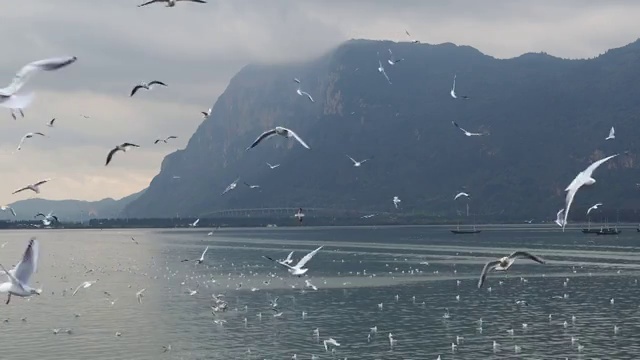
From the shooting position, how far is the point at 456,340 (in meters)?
60.7

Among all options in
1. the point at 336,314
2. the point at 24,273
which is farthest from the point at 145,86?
→ the point at 336,314

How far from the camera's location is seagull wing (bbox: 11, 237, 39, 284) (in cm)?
1866

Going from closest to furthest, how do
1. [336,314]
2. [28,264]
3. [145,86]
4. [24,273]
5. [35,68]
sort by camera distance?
1. [35,68]
2. [28,264]
3. [24,273]
4. [145,86]
5. [336,314]

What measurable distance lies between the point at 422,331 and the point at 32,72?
54.8m

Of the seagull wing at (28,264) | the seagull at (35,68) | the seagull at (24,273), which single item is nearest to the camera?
the seagull at (35,68)

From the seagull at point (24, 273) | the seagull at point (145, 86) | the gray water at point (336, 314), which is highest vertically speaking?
the seagull at point (145, 86)

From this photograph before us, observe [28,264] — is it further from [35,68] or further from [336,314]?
[336,314]

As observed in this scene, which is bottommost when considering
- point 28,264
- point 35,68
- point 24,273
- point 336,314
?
point 336,314

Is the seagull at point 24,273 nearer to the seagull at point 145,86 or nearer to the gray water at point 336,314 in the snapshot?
the seagull at point 145,86

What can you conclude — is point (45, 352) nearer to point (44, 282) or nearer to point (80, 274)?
point (44, 282)

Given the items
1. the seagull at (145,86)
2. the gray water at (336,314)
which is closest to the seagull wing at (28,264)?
the seagull at (145,86)

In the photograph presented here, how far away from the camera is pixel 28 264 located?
19078 mm

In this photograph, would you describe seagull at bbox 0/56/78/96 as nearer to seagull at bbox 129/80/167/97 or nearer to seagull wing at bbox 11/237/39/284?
seagull wing at bbox 11/237/39/284

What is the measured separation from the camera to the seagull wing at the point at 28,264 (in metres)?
18.7
